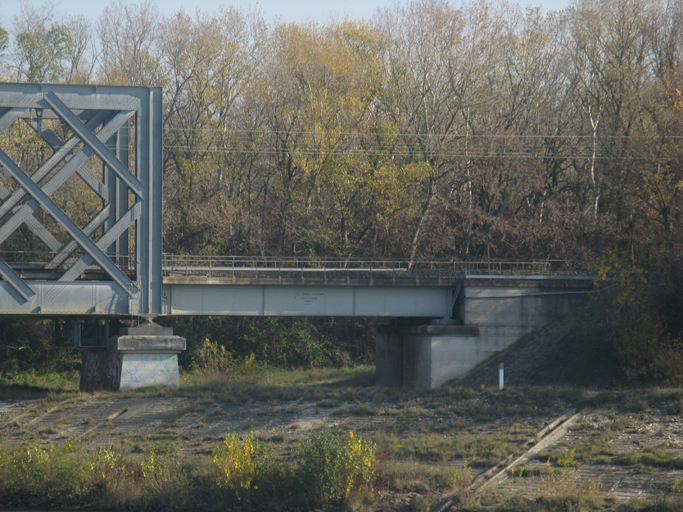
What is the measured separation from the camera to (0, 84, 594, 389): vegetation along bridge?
31.4 m

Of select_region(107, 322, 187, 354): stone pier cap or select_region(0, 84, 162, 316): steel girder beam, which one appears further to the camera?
select_region(107, 322, 187, 354): stone pier cap

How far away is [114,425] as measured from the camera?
2591 centimetres

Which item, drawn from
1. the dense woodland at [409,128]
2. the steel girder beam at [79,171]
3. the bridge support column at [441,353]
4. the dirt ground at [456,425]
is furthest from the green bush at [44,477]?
the dense woodland at [409,128]

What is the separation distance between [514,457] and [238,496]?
708cm

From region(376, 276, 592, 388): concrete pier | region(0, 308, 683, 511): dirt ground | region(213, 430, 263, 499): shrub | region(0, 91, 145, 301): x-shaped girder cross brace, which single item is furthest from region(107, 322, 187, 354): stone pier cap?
region(213, 430, 263, 499): shrub

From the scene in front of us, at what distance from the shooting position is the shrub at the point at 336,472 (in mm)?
16953

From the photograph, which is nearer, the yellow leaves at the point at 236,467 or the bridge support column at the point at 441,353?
the yellow leaves at the point at 236,467

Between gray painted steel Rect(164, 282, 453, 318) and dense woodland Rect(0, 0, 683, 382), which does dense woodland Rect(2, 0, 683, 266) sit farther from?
gray painted steel Rect(164, 282, 453, 318)

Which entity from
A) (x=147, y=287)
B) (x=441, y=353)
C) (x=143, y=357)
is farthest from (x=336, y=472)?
(x=441, y=353)

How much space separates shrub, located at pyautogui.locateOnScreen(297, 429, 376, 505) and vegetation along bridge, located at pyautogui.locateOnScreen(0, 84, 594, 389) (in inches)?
679

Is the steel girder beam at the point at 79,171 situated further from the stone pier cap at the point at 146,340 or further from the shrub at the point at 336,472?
the shrub at the point at 336,472

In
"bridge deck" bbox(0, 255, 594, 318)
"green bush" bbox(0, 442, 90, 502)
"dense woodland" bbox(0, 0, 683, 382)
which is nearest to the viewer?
"green bush" bbox(0, 442, 90, 502)

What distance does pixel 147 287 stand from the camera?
32.9 meters

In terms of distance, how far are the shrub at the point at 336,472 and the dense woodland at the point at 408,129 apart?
31.6 metres
